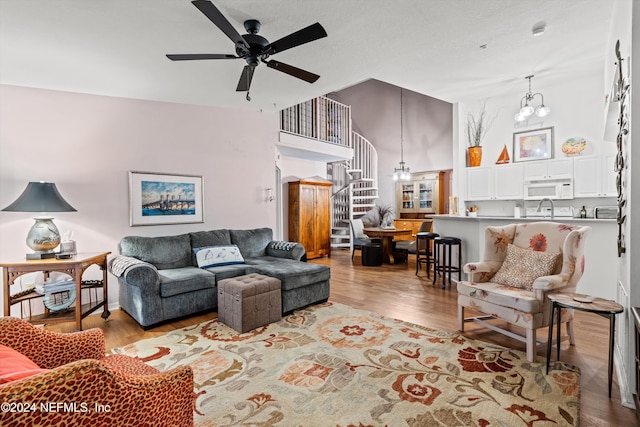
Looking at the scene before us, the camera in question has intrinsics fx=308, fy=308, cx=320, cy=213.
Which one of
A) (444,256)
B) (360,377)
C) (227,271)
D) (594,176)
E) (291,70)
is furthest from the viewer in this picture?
(444,256)

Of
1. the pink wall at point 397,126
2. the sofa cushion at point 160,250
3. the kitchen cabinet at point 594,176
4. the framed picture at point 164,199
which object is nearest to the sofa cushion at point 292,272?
the sofa cushion at point 160,250

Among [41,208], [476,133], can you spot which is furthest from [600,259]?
[41,208]

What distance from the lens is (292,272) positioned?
358 centimetres

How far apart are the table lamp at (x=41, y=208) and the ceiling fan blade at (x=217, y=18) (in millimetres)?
2446

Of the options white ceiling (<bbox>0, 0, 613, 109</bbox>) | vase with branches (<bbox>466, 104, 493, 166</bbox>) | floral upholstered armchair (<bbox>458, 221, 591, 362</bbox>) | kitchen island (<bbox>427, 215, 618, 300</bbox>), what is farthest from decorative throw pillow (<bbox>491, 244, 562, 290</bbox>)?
vase with branches (<bbox>466, 104, 493, 166</bbox>)

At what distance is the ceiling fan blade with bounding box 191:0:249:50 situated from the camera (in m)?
1.90

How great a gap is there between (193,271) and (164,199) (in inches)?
48.0

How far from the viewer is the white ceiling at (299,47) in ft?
7.81

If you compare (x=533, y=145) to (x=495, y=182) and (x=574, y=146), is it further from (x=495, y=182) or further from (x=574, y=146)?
(x=495, y=182)

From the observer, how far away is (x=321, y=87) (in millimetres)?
4070

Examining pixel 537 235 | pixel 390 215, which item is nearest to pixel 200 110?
pixel 537 235

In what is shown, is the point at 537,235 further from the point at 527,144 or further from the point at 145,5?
the point at 145,5

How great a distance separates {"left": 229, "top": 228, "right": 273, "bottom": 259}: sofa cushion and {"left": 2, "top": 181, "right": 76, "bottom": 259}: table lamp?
79.8 inches

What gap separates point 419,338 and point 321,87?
10.5 ft
